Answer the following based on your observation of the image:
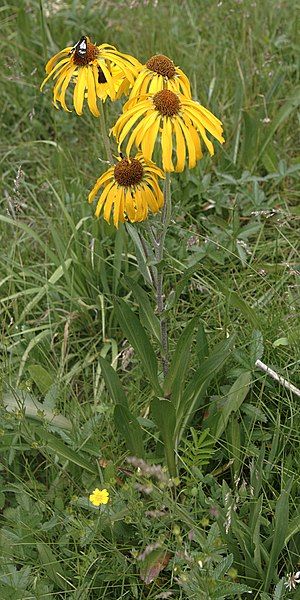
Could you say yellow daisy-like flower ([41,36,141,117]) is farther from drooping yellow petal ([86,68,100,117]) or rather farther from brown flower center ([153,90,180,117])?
brown flower center ([153,90,180,117])

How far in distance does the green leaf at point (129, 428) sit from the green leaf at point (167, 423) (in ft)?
0.19

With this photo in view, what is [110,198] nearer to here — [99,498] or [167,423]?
[167,423]

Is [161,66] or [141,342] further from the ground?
[161,66]

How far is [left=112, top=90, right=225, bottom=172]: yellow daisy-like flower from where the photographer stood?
151 cm

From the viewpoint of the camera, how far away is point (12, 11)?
365 cm

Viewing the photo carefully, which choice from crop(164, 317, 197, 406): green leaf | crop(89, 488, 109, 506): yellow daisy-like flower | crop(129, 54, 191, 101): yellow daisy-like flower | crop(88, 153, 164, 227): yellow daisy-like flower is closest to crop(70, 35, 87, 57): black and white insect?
crop(129, 54, 191, 101): yellow daisy-like flower

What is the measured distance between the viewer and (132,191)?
166cm

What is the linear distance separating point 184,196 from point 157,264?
0.93 meters

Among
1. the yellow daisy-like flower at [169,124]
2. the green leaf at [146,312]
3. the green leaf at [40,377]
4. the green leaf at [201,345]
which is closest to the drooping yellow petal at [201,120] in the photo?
the yellow daisy-like flower at [169,124]

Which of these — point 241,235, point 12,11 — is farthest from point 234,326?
point 12,11

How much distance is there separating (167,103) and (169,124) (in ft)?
0.15

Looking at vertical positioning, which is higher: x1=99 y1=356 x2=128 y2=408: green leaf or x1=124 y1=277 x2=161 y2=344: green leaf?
x1=124 y1=277 x2=161 y2=344: green leaf

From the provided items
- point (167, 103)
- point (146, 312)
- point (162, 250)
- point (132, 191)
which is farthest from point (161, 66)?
point (146, 312)

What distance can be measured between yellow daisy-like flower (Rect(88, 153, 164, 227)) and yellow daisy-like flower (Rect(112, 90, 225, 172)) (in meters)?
0.13
